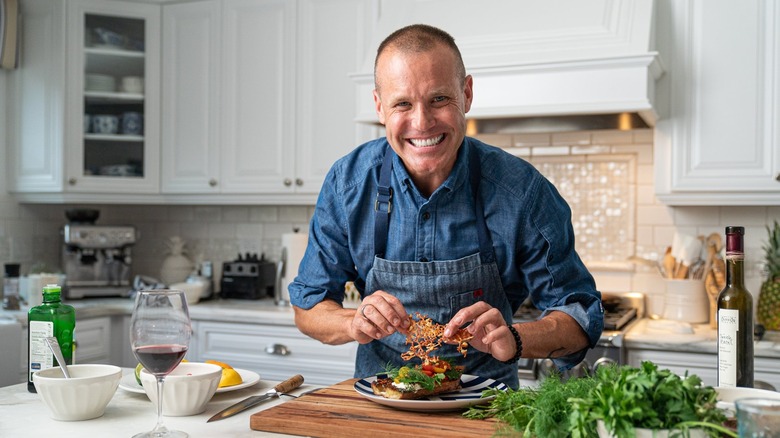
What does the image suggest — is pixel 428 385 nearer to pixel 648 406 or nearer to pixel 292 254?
pixel 648 406

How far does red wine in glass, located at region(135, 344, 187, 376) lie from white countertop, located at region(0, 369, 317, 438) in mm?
169

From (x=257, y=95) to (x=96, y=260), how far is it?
1.21m

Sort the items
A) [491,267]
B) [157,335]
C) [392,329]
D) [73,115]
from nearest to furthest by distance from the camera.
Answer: [157,335] < [392,329] < [491,267] < [73,115]

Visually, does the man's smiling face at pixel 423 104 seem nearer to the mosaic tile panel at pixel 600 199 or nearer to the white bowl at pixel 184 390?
the white bowl at pixel 184 390

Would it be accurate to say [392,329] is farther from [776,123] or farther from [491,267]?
[776,123]

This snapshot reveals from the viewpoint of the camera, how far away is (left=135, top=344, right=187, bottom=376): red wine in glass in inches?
56.7

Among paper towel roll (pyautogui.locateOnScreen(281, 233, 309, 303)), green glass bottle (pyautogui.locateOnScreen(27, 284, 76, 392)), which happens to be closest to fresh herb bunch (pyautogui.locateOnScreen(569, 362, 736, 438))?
green glass bottle (pyautogui.locateOnScreen(27, 284, 76, 392))

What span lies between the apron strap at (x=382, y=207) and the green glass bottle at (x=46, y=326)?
29.7 inches

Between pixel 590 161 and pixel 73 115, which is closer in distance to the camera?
pixel 590 161

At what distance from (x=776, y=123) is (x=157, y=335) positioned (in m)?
2.69

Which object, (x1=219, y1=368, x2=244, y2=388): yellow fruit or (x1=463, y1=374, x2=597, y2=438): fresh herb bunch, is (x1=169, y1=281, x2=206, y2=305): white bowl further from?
(x1=463, y1=374, x2=597, y2=438): fresh herb bunch

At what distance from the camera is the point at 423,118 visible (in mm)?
1881

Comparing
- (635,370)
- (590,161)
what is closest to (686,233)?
(590,161)

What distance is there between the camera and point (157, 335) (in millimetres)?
1448
